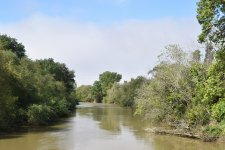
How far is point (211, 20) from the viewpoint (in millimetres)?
13578

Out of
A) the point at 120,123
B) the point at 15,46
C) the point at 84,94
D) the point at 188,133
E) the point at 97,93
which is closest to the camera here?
the point at 188,133

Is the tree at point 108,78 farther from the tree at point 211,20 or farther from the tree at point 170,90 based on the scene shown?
the tree at point 211,20

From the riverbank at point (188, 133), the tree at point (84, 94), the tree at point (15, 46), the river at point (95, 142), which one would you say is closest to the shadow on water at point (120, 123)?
the riverbank at point (188, 133)

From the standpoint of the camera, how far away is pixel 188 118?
34938mm

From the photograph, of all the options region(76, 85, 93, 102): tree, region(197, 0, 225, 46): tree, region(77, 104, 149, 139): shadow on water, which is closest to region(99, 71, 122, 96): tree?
region(76, 85, 93, 102): tree

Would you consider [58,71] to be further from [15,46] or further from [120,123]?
[120,123]

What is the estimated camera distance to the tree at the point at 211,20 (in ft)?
43.5

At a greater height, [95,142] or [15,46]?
[15,46]

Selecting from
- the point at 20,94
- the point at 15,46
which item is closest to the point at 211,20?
the point at 20,94

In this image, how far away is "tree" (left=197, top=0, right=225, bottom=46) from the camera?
13250 mm

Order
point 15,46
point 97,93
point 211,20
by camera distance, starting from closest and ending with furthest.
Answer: point 211,20, point 15,46, point 97,93

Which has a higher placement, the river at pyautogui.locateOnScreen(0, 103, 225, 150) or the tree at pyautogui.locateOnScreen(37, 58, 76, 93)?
the tree at pyautogui.locateOnScreen(37, 58, 76, 93)

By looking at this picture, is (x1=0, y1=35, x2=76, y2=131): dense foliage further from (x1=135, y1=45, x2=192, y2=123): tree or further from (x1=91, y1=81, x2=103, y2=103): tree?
(x1=91, y1=81, x2=103, y2=103): tree

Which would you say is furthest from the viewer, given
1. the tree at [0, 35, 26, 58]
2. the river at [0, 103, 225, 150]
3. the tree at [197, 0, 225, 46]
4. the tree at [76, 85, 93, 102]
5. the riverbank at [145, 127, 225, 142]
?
the tree at [76, 85, 93, 102]
